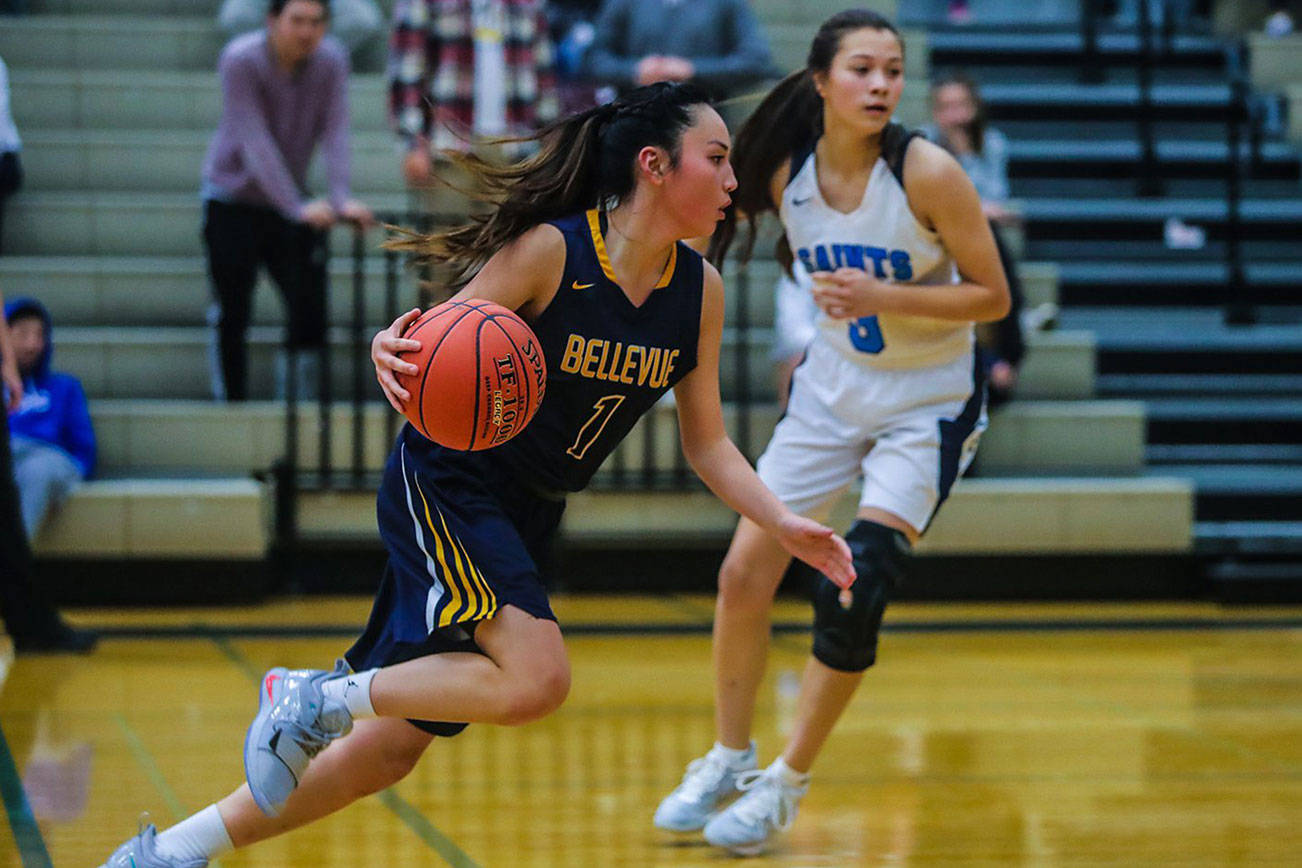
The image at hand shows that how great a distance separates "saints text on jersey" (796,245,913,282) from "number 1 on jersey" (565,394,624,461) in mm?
933

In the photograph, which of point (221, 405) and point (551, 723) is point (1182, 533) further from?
point (221, 405)

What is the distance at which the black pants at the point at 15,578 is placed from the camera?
522 cm

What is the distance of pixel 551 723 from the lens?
4.62 meters

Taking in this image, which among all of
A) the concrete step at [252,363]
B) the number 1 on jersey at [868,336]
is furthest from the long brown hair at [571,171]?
the concrete step at [252,363]

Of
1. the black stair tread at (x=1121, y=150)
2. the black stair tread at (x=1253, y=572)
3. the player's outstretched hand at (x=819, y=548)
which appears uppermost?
the black stair tread at (x=1121, y=150)

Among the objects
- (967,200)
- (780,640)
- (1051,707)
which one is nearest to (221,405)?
(780,640)

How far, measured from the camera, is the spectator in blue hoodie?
20.4 feet

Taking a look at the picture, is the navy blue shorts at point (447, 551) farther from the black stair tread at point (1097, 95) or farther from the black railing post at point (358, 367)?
the black stair tread at point (1097, 95)

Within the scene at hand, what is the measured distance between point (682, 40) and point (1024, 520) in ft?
8.00

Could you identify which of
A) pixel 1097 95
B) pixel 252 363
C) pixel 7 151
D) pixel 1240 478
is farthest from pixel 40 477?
pixel 1097 95

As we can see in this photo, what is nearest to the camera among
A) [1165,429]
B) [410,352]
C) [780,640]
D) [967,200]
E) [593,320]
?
[410,352]

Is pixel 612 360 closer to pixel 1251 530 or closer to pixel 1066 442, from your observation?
pixel 1066 442

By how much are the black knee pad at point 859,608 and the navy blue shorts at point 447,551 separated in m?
0.73

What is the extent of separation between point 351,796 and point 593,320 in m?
0.87
